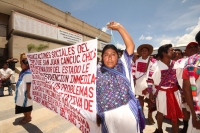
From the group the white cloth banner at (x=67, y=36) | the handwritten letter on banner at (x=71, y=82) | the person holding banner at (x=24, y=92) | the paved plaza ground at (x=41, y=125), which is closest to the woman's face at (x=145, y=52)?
the paved plaza ground at (x=41, y=125)

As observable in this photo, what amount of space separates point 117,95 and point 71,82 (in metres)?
0.75

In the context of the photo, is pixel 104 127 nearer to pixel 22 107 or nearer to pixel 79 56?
pixel 79 56

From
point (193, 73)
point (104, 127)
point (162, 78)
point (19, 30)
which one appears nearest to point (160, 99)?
point (162, 78)

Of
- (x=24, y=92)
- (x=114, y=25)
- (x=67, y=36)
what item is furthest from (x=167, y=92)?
(x=67, y=36)

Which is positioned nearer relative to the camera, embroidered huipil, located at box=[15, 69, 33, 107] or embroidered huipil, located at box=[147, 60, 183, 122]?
embroidered huipil, located at box=[147, 60, 183, 122]

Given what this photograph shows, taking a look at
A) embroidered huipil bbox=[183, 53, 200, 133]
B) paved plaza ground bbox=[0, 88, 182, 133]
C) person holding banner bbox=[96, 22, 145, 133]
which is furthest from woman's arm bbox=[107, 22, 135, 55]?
paved plaza ground bbox=[0, 88, 182, 133]

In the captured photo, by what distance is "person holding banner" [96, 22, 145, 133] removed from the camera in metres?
1.42

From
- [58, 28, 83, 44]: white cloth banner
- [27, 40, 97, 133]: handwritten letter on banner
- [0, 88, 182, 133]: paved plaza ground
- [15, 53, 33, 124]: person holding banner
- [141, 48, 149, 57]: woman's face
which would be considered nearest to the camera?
[27, 40, 97, 133]: handwritten letter on banner

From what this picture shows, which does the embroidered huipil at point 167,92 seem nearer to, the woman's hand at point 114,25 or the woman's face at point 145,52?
the woman's face at point 145,52

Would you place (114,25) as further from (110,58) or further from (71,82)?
(71,82)

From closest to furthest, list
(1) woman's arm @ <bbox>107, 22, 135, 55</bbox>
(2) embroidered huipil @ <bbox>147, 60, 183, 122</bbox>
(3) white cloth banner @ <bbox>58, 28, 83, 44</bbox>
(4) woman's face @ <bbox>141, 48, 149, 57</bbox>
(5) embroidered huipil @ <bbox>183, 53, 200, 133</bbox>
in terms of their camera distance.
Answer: (5) embroidered huipil @ <bbox>183, 53, 200, 133</bbox>, (1) woman's arm @ <bbox>107, 22, 135, 55</bbox>, (2) embroidered huipil @ <bbox>147, 60, 183, 122</bbox>, (4) woman's face @ <bbox>141, 48, 149, 57</bbox>, (3) white cloth banner @ <bbox>58, 28, 83, 44</bbox>

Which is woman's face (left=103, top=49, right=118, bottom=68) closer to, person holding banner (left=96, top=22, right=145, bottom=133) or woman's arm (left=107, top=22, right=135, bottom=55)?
person holding banner (left=96, top=22, right=145, bottom=133)

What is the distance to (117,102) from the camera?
146 cm

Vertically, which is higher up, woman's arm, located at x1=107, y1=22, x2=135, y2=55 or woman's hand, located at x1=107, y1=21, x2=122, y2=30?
woman's hand, located at x1=107, y1=21, x2=122, y2=30
